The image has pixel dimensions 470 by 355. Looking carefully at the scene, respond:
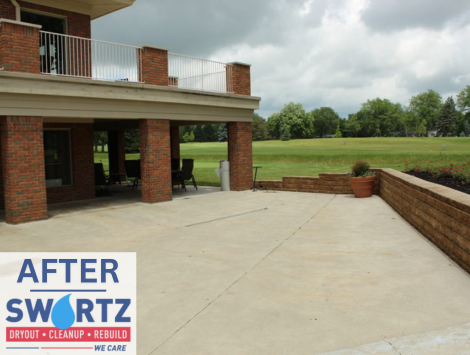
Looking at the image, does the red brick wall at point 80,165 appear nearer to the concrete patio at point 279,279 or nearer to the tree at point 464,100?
the concrete patio at point 279,279

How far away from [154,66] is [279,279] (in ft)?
30.6

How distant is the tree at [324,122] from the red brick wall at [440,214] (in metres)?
144

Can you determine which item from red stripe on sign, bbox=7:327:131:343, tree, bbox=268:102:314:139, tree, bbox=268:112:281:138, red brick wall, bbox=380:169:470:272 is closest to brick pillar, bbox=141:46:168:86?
red brick wall, bbox=380:169:470:272

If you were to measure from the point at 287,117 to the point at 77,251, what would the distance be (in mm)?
129142

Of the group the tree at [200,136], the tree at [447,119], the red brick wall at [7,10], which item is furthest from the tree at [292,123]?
the red brick wall at [7,10]

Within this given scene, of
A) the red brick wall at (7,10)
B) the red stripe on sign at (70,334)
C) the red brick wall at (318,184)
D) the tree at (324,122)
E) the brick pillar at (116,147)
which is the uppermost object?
the tree at (324,122)

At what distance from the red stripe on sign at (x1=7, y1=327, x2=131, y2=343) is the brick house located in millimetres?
6598

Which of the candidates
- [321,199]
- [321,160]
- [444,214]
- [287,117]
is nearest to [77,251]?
[444,214]

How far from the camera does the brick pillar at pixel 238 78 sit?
1617 cm

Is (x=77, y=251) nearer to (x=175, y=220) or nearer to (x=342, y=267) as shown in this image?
(x=175, y=220)

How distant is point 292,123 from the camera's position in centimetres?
13288

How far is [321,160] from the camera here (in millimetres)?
37281

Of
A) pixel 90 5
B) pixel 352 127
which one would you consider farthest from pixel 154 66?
pixel 352 127

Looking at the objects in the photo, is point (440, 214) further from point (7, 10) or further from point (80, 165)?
point (7, 10)
